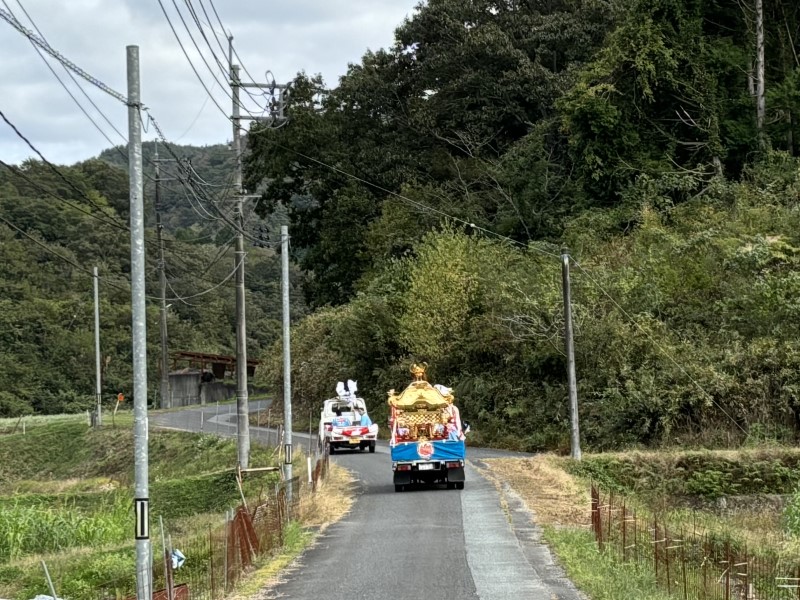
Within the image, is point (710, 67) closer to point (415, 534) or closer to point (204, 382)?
point (415, 534)

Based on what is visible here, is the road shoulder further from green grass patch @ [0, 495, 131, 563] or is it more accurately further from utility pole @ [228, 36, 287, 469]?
green grass patch @ [0, 495, 131, 563]

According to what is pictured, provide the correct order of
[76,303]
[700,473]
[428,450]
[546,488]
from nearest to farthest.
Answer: [428,450]
[546,488]
[700,473]
[76,303]

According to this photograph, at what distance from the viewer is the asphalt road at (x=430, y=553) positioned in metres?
14.8

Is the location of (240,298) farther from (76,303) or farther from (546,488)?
(76,303)

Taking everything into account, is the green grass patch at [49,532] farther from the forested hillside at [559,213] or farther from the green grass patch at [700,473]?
the forested hillside at [559,213]

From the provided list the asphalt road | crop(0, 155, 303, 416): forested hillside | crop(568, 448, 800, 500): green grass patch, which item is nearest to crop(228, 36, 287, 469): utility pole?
the asphalt road

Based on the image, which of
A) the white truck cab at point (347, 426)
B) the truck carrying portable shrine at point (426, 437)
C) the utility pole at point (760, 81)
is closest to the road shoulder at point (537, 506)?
the truck carrying portable shrine at point (426, 437)

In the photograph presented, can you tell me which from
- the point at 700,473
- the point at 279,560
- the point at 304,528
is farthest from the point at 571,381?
the point at 279,560

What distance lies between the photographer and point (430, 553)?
59.0ft

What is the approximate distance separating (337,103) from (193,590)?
181ft

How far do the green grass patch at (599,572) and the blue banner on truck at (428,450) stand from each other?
7035mm

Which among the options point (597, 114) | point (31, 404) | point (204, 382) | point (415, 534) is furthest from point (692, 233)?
point (31, 404)

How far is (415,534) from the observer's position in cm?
2019

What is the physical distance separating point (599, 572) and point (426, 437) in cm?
1135
